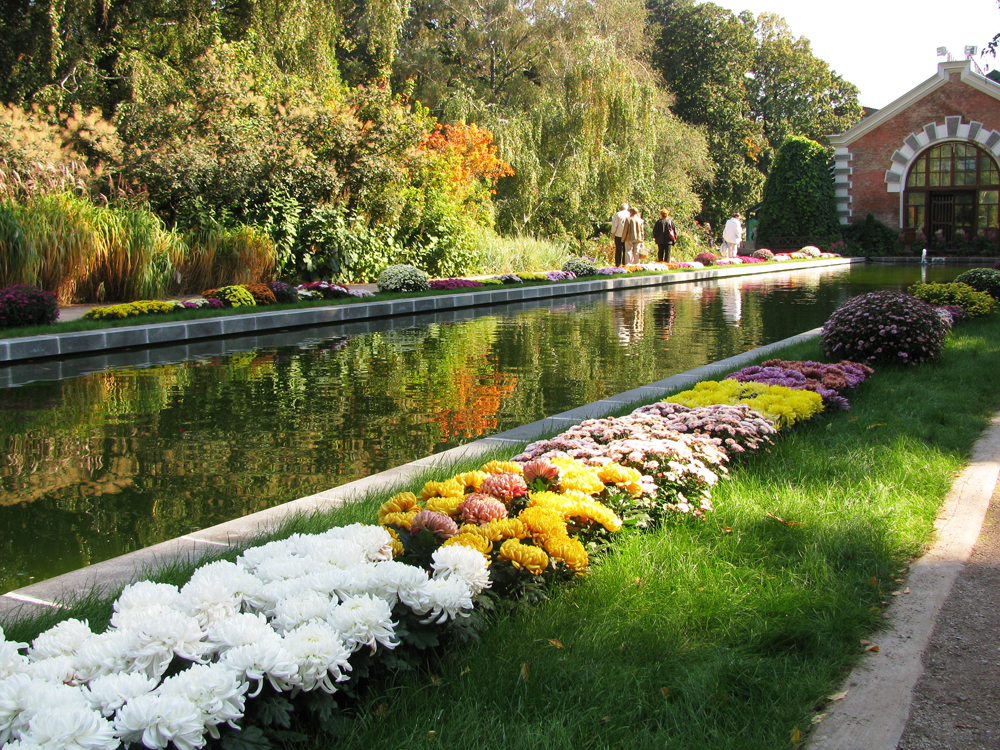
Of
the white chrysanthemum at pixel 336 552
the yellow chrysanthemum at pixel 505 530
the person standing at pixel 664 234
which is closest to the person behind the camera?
the white chrysanthemum at pixel 336 552

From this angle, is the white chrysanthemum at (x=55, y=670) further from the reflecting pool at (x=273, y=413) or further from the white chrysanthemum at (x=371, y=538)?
the reflecting pool at (x=273, y=413)

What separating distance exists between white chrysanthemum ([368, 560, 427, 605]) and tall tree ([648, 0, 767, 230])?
51.6 meters

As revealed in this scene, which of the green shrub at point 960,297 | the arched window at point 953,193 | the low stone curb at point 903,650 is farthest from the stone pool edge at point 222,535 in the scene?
the arched window at point 953,193

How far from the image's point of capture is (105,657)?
2.29 meters

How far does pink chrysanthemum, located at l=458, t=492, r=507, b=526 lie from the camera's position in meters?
3.55

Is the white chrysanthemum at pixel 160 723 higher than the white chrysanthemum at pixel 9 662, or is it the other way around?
the white chrysanthemum at pixel 9 662

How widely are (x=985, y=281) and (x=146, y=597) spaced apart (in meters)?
14.5

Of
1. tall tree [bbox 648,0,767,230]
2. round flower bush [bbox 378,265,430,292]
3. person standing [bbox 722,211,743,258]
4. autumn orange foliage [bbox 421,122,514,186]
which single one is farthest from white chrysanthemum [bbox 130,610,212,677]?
tall tree [bbox 648,0,767,230]

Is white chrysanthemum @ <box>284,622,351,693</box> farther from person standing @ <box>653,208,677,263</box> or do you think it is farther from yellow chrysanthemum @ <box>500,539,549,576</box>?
person standing @ <box>653,208,677,263</box>

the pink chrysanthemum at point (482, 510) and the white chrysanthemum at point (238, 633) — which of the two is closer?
the white chrysanthemum at point (238, 633)

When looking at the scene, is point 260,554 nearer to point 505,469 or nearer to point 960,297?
point 505,469

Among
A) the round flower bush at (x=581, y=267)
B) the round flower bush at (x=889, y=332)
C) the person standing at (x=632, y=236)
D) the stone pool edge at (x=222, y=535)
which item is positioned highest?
the person standing at (x=632, y=236)

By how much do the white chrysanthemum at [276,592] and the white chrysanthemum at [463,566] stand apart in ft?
1.53

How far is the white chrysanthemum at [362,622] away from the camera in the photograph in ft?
8.18
